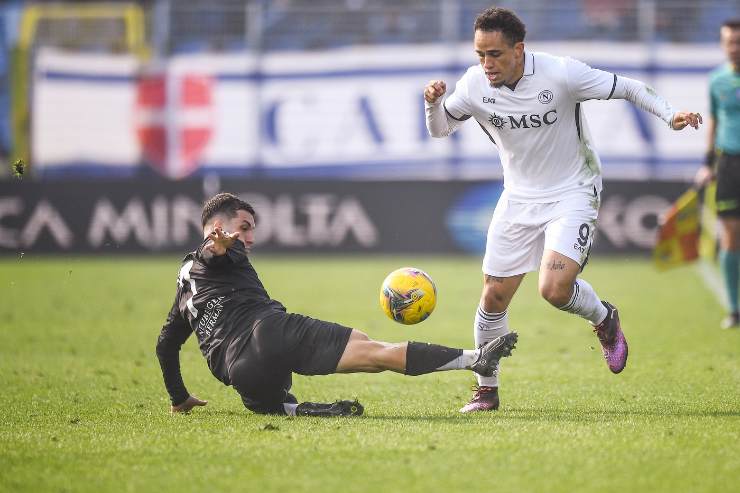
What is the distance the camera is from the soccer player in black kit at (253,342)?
251 inches

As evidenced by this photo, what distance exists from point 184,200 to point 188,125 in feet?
12.1

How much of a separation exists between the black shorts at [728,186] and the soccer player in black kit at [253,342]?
539 cm

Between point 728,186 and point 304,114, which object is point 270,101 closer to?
point 304,114

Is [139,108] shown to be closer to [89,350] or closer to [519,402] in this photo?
[89,350]

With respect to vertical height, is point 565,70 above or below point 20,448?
above

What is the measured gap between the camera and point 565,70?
6.92 m

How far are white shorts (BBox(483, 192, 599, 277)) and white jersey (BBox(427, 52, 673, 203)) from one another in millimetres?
66

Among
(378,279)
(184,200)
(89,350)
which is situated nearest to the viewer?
(89,350)

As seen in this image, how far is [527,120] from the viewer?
6.91 meters

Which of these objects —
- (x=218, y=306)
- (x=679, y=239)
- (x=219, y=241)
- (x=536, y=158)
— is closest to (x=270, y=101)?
(x=679, y=239)

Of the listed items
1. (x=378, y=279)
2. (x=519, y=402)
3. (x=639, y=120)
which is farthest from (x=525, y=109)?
(x=639, y=120)

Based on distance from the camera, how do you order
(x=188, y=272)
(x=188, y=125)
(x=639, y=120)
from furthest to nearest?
(x=188, y=125) < (x=639, y=120) < (x=188, y=272)

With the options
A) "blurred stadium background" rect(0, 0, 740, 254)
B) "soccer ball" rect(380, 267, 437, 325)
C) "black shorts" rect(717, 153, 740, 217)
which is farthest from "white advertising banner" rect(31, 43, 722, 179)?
"soccer ball" rect(380, 267, 437, 325)

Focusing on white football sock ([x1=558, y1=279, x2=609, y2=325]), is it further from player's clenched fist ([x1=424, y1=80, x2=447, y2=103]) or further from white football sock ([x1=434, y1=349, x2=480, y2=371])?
player's clenched fist ([x1=424, y1=80, x2=447, y2=103])
